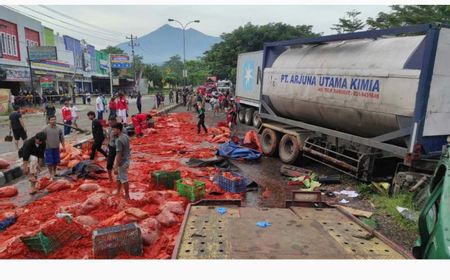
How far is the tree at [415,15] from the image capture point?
2239 cm

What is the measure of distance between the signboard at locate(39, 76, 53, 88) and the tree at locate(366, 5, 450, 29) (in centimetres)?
3109

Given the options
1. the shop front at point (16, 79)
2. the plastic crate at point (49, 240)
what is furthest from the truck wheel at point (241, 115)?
the shop front at point (16, 79)

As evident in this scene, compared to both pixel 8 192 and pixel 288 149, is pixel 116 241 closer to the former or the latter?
pixel 8 192

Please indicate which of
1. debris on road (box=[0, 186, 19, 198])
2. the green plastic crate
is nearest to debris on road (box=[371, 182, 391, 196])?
the green plastic crate

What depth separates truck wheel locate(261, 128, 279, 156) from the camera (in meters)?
11.7

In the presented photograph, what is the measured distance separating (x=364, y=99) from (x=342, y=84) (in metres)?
0.80

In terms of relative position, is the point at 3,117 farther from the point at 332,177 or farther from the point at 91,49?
the point at 91,49

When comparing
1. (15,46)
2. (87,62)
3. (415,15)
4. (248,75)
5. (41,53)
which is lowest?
(248,75)

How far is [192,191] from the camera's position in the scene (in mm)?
6961

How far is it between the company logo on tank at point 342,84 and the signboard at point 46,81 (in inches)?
1218

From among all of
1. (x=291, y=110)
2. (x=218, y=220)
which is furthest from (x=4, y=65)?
(x=218, y=220)

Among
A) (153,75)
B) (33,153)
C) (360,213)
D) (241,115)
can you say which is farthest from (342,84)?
(153,75)

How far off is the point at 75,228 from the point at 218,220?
7.91ft

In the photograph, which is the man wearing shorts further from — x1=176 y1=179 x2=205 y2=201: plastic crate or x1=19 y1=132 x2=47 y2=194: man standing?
x1=19 y1=132 x2=47 y2=194: man standing
